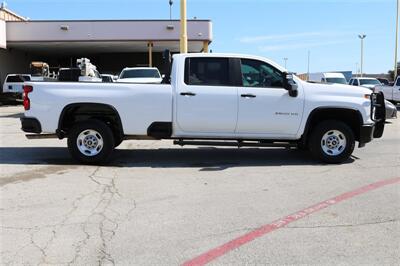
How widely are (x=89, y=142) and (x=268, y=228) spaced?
15.5 feet

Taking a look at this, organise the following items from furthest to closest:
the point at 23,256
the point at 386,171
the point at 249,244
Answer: the point at 386,171
the point at 249,244
the point at 23,256

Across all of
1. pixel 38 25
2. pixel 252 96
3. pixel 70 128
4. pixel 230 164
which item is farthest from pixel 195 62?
pixel 38 25

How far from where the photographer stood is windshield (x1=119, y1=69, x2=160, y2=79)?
20.2 meters

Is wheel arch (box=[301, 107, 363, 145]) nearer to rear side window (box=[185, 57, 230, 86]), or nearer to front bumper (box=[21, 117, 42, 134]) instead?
rear side window (box=[185, 57, 230, 86])

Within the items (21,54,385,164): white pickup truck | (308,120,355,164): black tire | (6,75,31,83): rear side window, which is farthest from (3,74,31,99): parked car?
(308,120,355,164): black tire

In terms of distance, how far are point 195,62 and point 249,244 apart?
496 cm

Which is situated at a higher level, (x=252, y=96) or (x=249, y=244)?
(x=252, y=96)

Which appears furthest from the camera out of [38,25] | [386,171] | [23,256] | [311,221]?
[38,25]

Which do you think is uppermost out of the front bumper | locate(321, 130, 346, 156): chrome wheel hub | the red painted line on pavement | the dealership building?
the dealership building

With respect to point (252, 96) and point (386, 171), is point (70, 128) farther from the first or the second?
point (386, 171)

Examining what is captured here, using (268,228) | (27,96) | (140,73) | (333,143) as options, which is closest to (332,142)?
(333,143)

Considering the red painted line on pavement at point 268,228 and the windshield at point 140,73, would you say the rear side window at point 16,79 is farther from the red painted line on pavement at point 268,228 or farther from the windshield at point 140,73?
the red painted line on pavement at point 268,228

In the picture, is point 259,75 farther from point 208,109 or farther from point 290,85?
point 208,109

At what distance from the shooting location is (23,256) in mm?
4719
